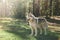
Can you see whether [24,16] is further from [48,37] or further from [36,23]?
[48,37]

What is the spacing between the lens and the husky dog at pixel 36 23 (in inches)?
73.5

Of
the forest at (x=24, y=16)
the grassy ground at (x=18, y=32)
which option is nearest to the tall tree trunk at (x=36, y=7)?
the forest at (x=24, y=16)

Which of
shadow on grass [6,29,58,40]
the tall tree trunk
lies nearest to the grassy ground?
shadow on grass [6,29,58,40]

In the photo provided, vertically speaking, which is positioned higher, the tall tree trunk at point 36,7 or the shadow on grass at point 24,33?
the tall tree trunk at point 36,7

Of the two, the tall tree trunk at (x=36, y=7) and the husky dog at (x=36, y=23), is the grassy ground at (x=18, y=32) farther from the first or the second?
the tall tree trunk at (x=36, y=7)

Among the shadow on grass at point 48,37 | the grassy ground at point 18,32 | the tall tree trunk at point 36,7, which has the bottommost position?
the shadow on grass at point 48,37

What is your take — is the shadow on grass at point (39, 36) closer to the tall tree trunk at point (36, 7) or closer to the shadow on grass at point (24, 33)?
the shadow on grass at point (24, 33)

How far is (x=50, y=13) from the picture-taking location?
1939 mm

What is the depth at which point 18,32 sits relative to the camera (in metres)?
1.87

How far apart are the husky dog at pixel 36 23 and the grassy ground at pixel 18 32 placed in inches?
2.2

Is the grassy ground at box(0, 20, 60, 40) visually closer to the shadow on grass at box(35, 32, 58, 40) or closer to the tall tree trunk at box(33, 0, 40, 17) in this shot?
the shadow on grass at box(35, 32, 58, 40)

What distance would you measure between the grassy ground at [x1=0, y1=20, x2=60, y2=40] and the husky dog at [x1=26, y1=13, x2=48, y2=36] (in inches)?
2.2

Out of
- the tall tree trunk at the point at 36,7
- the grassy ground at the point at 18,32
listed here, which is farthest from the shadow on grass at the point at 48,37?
the tall tree trunk at the point at 36,7

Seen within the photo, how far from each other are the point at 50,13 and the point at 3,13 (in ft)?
1.74
